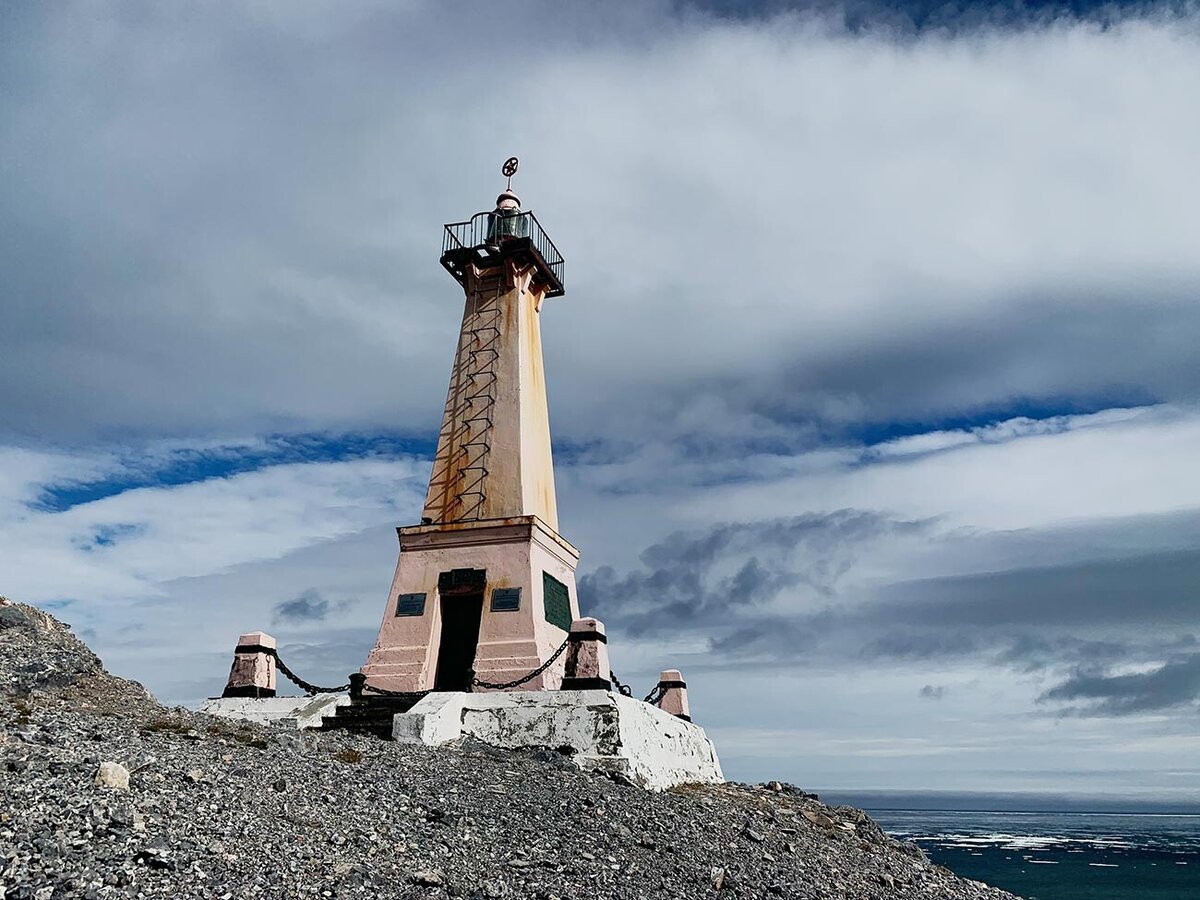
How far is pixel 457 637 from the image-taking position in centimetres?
1878

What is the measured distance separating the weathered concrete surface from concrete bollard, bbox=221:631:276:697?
0.19 m

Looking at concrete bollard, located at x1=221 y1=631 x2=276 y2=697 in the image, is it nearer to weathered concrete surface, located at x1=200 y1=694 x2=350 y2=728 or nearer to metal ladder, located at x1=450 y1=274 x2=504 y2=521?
weathered concrete surface, located at x1=200 y1=694 x2=350 y2=728

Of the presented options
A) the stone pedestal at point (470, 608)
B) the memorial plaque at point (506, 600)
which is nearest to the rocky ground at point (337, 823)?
the stone pedestal at point (470, 608)

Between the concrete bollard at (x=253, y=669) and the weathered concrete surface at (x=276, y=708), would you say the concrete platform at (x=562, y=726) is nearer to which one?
the weathered concrete surface at (x=276, y=708)

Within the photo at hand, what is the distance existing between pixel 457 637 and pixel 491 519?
2.51m

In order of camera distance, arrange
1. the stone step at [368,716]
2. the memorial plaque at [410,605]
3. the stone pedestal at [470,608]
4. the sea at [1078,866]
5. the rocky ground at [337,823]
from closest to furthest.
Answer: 1. the rocky ground at [337,823]
2. the stone step at [368,716]
3. the stone pedestal at [470,608]
4. the memorial plaque at [410,605]
5. the sea at [1078,866]

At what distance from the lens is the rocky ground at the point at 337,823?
686 cm

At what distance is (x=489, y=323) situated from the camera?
71.8 ft

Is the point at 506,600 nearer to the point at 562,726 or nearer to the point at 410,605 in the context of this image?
the point at 410,605

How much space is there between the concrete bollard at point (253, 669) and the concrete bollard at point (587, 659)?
5.80 meters

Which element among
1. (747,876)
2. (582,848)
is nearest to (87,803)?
(582,848)

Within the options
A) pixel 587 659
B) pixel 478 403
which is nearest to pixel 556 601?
pixel 587 659

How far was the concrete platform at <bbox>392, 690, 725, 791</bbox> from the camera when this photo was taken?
13.6 m

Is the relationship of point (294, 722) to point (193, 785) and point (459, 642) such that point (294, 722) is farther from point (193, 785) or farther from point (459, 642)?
point (193, 785)
